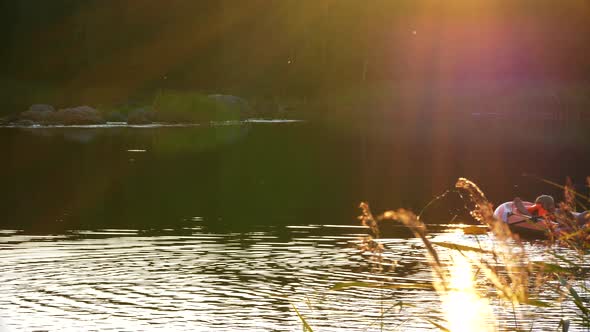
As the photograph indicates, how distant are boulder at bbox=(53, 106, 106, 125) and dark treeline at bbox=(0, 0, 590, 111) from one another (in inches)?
311

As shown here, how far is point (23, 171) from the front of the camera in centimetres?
4253

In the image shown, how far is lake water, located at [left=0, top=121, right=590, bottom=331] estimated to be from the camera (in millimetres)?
14930

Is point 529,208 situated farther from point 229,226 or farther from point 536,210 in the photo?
point 229,226

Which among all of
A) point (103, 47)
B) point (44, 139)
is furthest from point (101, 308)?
point (103, 47)

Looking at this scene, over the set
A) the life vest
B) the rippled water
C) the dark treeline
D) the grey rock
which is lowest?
the rippled water

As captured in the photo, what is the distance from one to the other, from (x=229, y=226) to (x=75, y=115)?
58016 millimetres

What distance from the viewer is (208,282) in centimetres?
1738

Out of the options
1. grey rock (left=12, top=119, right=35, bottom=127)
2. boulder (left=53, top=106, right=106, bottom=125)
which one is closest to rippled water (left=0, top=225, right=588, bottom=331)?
boulder (left=53, top=106, right=106, bottom=125)

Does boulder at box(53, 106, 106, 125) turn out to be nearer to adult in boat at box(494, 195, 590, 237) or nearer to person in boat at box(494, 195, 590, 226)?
A: adult in boat at box(494, 195, 590, 237)

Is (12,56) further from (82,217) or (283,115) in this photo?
(82,217)

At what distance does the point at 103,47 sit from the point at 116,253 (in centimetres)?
7706

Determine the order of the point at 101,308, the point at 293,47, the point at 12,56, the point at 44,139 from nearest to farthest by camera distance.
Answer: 1. the point at 101,308
2. the point at 44,139
3. the point at 12,56
4. the point at 293,47

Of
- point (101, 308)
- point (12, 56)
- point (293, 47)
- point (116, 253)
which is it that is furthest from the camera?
point (293, 47)

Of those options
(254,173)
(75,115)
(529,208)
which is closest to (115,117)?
(75,115)
